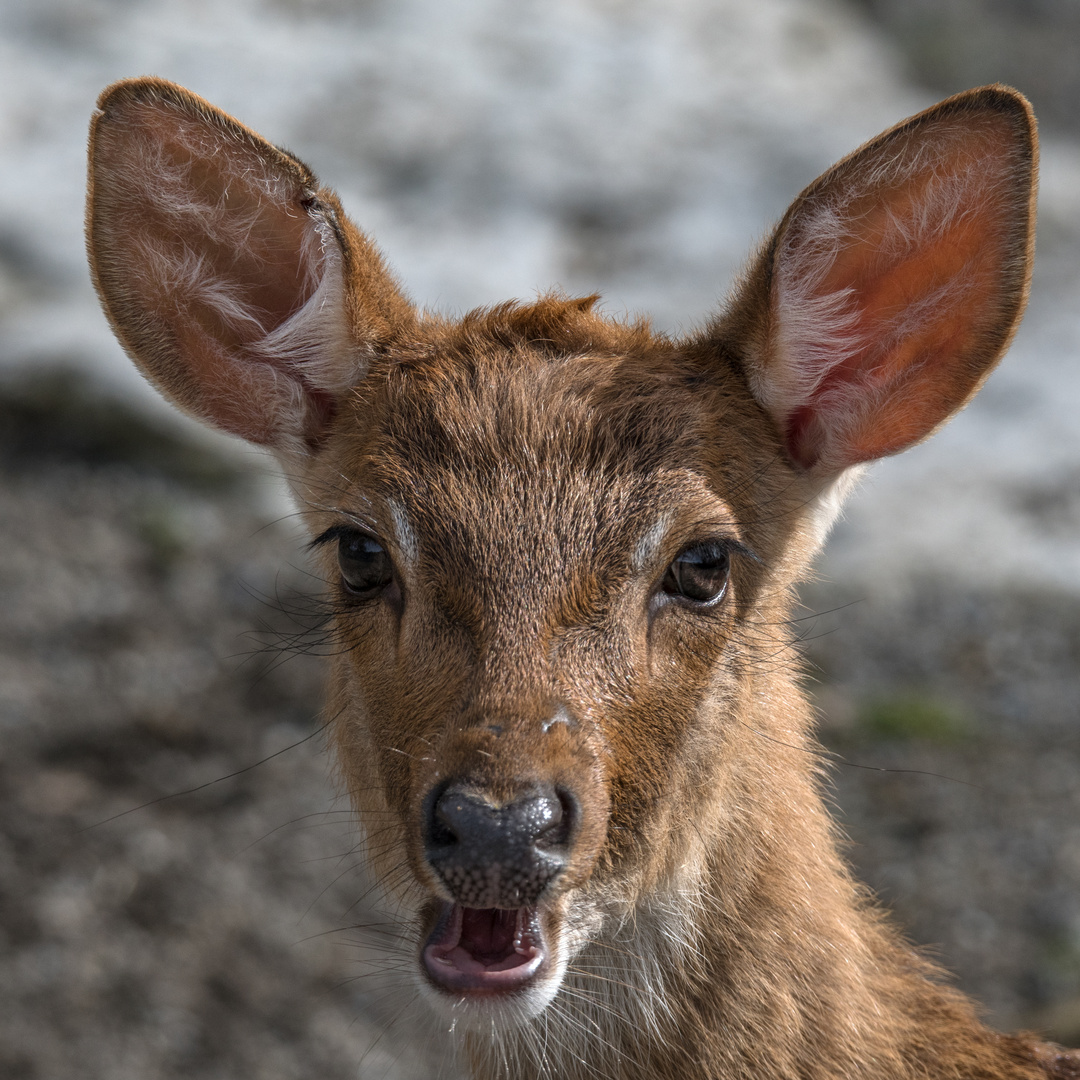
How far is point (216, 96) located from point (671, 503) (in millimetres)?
8394

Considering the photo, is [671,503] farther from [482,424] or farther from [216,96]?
[216,96]

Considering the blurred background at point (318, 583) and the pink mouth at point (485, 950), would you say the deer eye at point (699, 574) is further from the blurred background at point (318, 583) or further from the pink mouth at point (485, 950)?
the blurred background at point (318, 583)

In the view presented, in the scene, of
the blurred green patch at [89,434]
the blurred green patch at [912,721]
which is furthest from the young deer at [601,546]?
the blurred green patch at [89,434]

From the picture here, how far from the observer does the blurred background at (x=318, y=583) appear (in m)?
5.92

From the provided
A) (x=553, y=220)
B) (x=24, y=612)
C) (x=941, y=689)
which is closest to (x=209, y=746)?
(x=24, y=612)

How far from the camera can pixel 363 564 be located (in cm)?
338

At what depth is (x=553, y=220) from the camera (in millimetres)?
10148

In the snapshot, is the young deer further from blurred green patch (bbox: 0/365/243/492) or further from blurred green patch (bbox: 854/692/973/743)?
blurred green patch (bbox: 0/365/243/492)

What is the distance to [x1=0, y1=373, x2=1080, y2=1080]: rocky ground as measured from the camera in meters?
A: 5.73

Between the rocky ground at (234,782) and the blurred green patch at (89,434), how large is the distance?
18mm

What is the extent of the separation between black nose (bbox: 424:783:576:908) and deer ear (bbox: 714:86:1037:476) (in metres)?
1.44

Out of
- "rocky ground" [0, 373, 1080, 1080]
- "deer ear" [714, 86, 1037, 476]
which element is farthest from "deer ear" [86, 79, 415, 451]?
"rocky ground" [0, 373, 1080, 1080]

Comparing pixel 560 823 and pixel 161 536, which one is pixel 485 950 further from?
pixel 161 536

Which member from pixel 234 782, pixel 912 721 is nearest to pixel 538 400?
pixel 234 782
